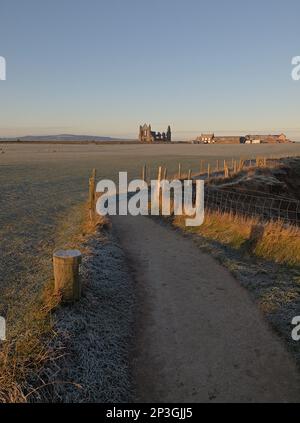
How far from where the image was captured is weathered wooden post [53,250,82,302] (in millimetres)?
6859

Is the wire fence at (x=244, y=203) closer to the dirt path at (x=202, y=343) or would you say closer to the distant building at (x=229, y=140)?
the dirt path at (x=202, y=343)

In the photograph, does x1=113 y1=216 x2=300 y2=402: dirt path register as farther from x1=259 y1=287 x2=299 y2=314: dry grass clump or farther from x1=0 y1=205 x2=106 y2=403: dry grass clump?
x1=0 y1=205 x2=106 y2=403: dry grass clump

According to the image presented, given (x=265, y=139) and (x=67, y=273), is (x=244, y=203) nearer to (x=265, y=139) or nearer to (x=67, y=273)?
(x=67, y=273)

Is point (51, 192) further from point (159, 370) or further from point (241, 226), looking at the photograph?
point (159, 370)

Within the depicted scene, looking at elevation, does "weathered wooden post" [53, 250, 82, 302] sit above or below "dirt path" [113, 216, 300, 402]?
above

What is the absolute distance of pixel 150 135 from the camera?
17962 cm

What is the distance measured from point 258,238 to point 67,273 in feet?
21.5

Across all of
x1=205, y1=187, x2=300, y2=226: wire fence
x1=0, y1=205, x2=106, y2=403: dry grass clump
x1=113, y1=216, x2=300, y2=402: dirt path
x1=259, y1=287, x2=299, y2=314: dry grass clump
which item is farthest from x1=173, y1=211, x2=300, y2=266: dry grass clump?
x1=205, y1=187, x2=300, y2=226: wire fence

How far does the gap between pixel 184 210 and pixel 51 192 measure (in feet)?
42.4

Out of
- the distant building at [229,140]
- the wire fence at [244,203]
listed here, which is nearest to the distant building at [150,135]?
the distant building at [229,140]

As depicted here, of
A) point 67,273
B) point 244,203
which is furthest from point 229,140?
point 67,273

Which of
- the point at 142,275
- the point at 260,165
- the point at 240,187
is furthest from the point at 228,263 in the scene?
the point at 260,165

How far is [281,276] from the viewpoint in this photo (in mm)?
9203

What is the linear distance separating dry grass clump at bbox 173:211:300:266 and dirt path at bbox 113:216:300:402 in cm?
160
